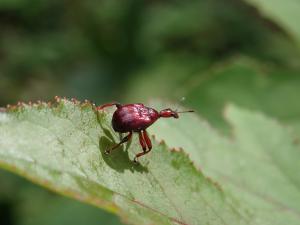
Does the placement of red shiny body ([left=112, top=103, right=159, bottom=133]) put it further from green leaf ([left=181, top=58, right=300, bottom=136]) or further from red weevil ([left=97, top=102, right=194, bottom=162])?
green leaf ([left=181, top=58, right=300, bottom=136])

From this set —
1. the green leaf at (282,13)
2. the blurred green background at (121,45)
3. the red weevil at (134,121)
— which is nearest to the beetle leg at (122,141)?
the red weevil at (134,121)

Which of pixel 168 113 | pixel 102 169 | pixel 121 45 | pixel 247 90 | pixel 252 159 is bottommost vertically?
pixel 102 169

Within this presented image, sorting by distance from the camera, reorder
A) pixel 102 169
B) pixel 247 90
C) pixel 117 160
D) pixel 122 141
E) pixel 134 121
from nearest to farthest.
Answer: pixel 102 169, pixel 117 160, pixel 122 141, pixel 134 121, pixel 247 90

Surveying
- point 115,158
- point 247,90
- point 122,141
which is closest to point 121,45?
point 247,90

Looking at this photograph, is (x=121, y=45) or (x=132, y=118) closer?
(x=132, y=118)

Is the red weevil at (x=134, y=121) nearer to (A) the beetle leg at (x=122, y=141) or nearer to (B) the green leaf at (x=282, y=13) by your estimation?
(A) the beetle leg at (x=122, y=141)

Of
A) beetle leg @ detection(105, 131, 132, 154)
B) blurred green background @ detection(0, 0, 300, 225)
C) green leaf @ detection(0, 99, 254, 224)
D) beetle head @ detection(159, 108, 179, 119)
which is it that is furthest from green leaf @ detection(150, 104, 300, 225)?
blurred green background @ detection(0, 0, 300, 225)

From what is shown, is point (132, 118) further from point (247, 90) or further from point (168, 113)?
point (247, 90)
